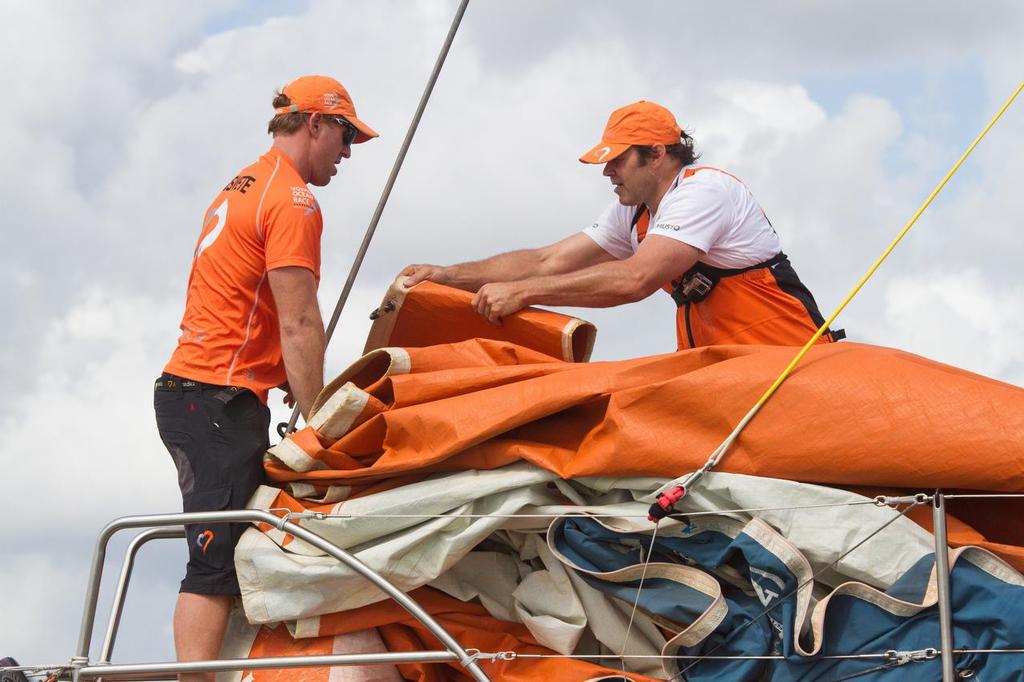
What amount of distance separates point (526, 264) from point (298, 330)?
136 cm

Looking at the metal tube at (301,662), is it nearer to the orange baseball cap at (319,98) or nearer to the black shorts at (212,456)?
the black shorts at (212,456)

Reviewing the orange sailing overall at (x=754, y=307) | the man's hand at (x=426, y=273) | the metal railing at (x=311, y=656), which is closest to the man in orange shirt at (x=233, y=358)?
the metal railing at (x=311, y=656)

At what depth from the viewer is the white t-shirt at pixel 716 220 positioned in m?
4.26

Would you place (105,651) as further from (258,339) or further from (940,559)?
(940,559)

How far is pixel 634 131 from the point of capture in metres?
4.57

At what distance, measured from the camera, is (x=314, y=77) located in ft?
14.1

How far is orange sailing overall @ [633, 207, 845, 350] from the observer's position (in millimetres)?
4340

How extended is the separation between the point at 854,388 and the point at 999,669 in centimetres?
70

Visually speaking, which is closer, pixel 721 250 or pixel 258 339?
pixel 258 339

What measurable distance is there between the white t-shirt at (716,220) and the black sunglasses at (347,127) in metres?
1.03

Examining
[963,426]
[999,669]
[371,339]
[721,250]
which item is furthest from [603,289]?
[999,669]

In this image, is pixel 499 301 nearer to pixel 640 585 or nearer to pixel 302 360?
pixel 302 360

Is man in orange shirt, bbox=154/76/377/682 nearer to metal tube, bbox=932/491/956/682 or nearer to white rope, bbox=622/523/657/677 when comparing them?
white rope, bbox=622/523/657/677

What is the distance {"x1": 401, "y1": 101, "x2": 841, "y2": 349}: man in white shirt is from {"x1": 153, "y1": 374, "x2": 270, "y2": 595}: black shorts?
0.83 metres
